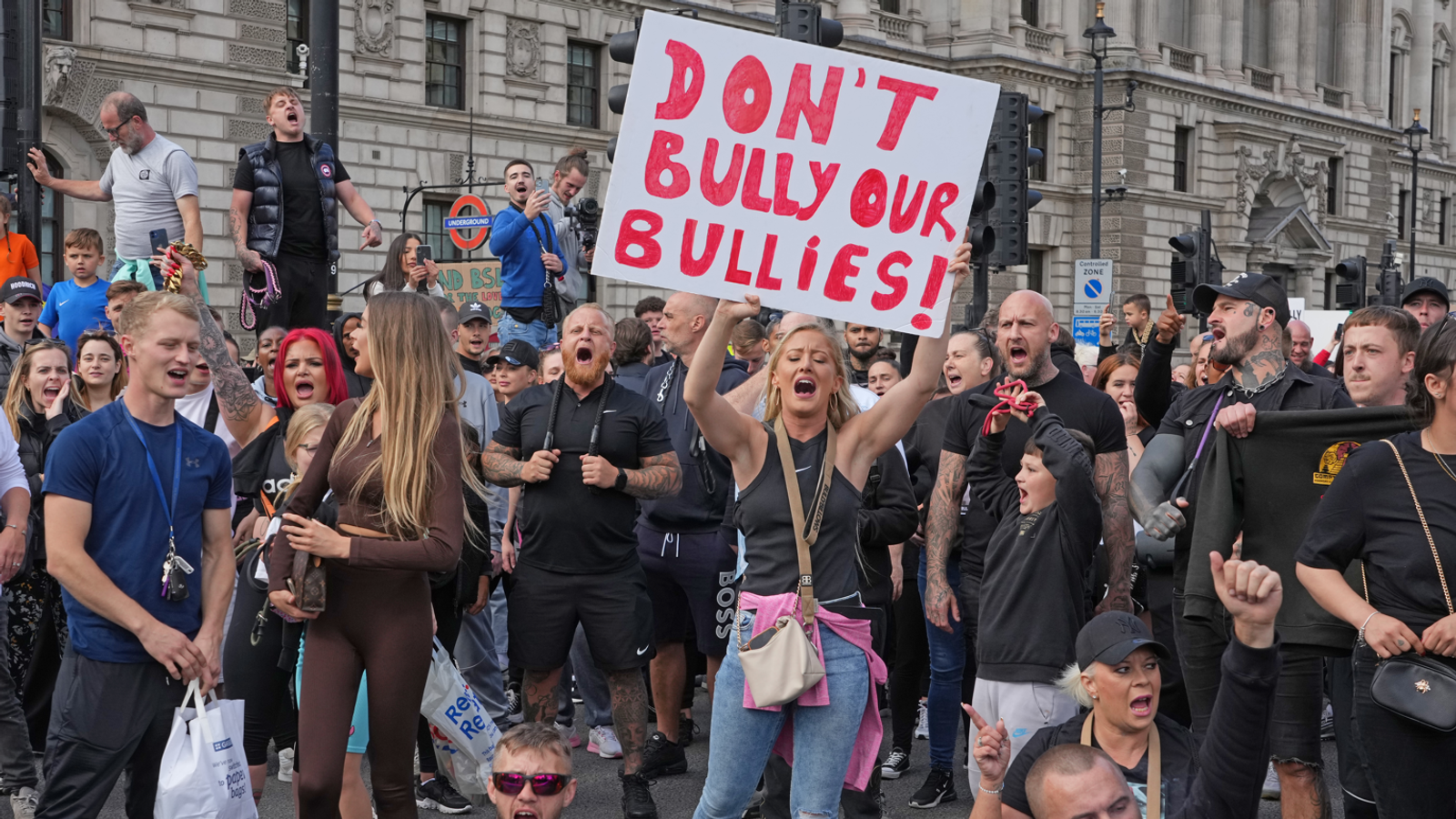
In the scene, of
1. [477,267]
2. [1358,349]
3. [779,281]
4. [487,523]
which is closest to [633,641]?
[487,523]

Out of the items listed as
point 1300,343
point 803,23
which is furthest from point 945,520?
point 803,23

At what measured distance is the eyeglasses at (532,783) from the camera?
448cm

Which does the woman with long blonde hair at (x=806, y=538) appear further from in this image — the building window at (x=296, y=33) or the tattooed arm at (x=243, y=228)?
the building window at (x=296, y=33)

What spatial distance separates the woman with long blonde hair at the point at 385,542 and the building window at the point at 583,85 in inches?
1079

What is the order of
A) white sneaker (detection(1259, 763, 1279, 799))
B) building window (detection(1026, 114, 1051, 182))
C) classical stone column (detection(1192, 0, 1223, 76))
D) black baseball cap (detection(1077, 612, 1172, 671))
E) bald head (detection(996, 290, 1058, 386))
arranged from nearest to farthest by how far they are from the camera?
black baseball cap (detection(1077, 612, 1172, 671)) → bald head (detection(996, 290, 1058, 386)) → white sneaker (detection(1259, 763, 1279, 799)) → building window (detection(1026, 114, 1051, 182)) → classical stone column (detection(1192, 0, 1223, 76))

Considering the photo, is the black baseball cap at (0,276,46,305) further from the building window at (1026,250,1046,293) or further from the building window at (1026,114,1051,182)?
the building window at (1026,250,1046,293)

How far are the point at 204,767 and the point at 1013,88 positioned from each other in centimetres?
3944

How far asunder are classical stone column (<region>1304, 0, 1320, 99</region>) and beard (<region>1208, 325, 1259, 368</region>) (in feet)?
165

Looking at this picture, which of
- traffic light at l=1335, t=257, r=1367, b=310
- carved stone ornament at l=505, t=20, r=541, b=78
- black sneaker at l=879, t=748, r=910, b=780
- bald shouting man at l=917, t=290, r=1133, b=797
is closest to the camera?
bald shouting man at l=917, t=290, r=1133, b=797

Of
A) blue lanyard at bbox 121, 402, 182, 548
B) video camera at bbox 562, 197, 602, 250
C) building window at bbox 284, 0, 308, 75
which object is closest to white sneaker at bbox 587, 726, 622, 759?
blue lanyard at bbox 121, 402, 182, 548

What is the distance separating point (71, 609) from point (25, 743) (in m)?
1.72

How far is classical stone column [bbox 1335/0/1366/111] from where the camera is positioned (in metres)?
54.1

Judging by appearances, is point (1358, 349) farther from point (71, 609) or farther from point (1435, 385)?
point (71, 609)

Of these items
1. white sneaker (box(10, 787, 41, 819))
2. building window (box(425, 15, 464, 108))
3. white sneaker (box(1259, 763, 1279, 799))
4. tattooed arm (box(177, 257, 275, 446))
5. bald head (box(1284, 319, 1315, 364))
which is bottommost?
white sneaker (box(1259, 763, 1279, 799))
